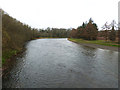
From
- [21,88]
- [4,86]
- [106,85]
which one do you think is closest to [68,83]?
[106,85]

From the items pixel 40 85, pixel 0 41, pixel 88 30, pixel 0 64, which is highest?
pixel 88 30

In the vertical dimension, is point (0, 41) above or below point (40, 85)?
above

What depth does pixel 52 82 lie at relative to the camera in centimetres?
773

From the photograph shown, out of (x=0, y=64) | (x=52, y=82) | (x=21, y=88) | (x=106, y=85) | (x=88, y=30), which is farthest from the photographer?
(x=88, y=30)

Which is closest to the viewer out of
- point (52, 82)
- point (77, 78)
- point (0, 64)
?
point (52, 82)

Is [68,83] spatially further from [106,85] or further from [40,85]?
[106,85]

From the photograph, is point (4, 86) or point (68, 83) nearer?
point (4, 86)

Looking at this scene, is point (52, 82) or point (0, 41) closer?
point (52, 82)

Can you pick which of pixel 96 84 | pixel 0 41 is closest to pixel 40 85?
pixel 96 84

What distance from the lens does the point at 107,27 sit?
3922 centimetres

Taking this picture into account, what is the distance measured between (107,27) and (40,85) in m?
42.4

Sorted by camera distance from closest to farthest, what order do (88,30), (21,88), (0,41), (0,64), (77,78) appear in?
→ (21,88)
(77,78)
(0,64)
(0,41)
(88,30)

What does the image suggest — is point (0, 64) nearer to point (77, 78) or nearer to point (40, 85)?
point (40, 85)

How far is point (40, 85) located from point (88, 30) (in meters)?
47.3
